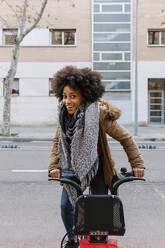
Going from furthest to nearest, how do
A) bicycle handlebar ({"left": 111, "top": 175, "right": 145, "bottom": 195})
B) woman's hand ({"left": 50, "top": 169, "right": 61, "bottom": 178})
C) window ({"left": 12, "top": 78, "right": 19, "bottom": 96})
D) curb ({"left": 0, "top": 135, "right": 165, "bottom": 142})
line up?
window ({"left": 12, "top": 78, "right": 19, "bottom": 96}) < curb ({"left": 0, "top": 135, "right": 165, "bottom": 142}) < woman's hand ({"left": 50, "top": 169, "right": 61, "bottom": 178}) < bicycle handlebar ({"left": 111, "top": 175, "right": 145, "bottom": 195})

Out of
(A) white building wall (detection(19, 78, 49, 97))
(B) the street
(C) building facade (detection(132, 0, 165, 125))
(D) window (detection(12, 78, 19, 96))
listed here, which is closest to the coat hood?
(B) the street

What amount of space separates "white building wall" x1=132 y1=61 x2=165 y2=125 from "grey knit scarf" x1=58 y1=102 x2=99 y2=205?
712 inches

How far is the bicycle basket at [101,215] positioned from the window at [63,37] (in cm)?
1951

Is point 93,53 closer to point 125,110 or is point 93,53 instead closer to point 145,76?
point 145,76

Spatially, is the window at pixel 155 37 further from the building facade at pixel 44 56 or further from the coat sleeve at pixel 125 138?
the coat sleeve at pixel 125 138

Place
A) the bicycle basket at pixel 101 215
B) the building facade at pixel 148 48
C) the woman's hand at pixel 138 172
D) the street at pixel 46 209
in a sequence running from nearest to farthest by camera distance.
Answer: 1. the bicycle basket at pixel 101 215
2. the woman's hand at pixel 138 172
3. the street at pixel 46 209
4. the building facade at pixel 148 48

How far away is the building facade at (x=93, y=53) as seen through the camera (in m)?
20.5

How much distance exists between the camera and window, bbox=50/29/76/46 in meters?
21.0

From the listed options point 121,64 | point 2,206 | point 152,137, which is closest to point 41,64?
point 121,64

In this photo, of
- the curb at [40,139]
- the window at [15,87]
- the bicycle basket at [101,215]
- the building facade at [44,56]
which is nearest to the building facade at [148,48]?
the building facade at [44,56]

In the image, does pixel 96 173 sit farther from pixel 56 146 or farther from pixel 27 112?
pixel 27 112

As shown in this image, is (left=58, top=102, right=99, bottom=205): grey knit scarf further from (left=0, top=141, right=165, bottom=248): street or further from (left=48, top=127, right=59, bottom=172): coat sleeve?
(left=0, top=141, right=165, bottom=248): street

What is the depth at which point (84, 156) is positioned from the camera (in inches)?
105

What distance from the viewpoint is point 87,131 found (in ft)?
8.60
